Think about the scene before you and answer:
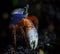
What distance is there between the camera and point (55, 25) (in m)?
3.57

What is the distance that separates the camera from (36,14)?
3529 millimetres

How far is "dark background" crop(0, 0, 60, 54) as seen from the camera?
11.5ft

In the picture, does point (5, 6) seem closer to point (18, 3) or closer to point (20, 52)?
point (18, 3)

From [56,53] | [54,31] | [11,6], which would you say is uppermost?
[11,6]

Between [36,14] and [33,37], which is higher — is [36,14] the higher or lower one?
the higher one

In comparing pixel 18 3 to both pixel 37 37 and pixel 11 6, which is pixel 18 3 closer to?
pixel 11 6

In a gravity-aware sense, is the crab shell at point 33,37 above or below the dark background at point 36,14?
below

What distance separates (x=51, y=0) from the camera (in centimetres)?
353

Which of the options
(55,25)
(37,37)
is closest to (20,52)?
(37,37)

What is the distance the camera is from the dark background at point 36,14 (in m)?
3.49

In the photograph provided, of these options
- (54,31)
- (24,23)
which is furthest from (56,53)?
(24,23)

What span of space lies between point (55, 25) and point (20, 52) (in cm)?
47

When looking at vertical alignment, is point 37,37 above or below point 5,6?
below

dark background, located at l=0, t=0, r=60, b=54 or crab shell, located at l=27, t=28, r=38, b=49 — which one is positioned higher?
dark background, located at l=0, t=0, r=60, b=54
